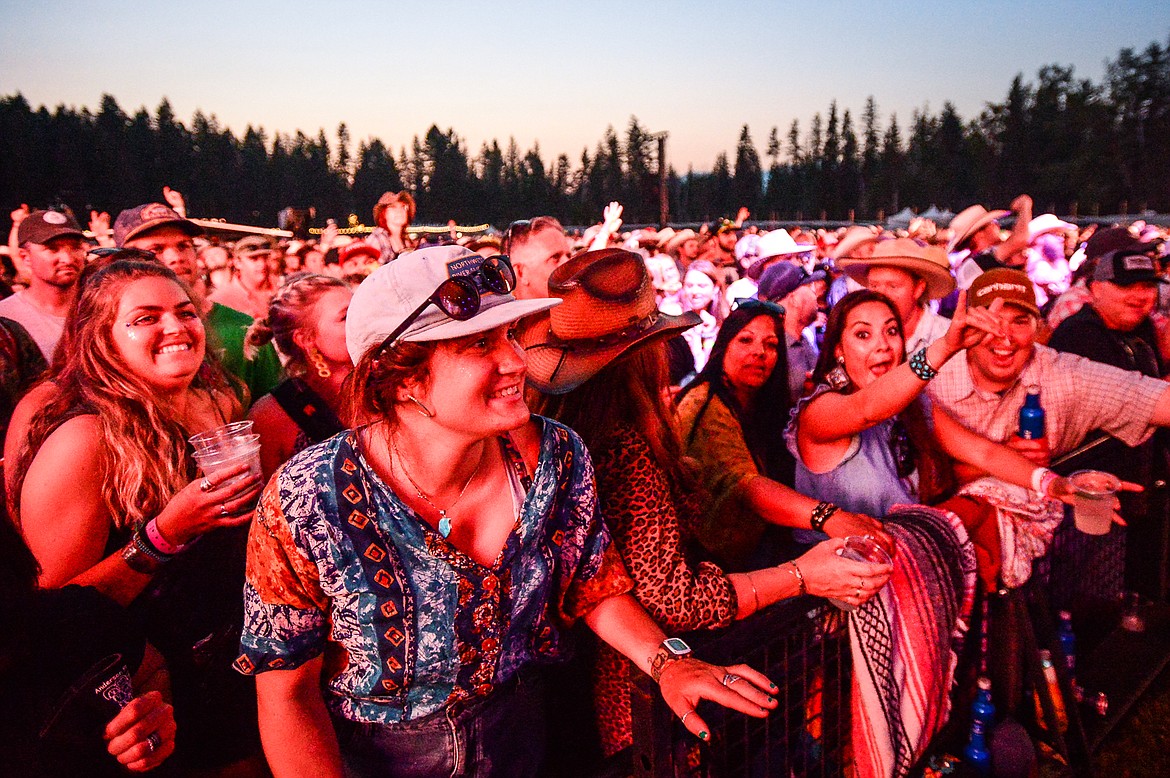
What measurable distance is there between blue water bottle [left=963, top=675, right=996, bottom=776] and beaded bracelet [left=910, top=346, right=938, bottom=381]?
1.23 m

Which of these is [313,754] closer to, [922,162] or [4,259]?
[4,259]


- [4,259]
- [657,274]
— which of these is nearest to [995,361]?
[657,274]

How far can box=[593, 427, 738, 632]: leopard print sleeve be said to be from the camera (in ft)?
6.47

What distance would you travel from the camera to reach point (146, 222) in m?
4.78

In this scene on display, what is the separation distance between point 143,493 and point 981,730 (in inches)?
126

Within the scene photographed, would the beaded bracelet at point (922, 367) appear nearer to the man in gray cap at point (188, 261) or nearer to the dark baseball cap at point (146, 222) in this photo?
the man in gray cap at point (188, 261)

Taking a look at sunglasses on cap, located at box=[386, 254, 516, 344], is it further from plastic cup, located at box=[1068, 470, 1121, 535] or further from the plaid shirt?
the plaid shirt

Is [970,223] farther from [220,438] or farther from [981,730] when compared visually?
[220,438]

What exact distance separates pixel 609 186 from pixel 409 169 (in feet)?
106

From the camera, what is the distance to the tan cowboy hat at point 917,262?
14.5 ft

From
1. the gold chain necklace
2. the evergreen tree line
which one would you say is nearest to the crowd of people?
the gold chain necklace

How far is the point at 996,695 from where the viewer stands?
2.80 metres

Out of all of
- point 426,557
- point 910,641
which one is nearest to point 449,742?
point 426,557

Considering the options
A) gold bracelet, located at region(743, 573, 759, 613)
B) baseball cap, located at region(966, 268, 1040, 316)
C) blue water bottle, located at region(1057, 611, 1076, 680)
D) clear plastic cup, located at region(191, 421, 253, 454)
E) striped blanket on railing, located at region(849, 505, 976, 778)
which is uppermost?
baseball cap, located at region(966, 268, 1040, 316)
